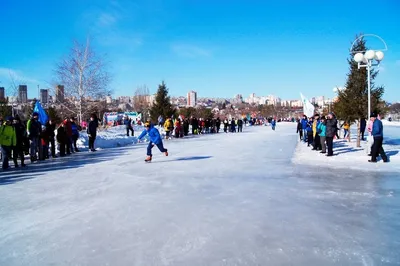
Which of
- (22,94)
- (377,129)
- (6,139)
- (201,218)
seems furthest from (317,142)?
(22,94)

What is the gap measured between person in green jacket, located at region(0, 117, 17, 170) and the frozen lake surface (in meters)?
1.87

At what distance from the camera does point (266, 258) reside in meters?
3.33

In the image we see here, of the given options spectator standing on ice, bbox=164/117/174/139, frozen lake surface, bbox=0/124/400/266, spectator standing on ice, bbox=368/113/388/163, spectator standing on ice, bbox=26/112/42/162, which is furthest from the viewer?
spectator standing on ice, bbox=164/117/174/139

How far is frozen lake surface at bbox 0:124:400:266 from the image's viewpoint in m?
3.44

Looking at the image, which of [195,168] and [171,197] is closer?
[171,197]

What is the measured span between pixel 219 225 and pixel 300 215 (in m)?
1.29

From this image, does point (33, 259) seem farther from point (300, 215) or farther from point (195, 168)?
point (195, 168)

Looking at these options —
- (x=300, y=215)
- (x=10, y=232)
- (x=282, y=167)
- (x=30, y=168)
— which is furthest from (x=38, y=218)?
(x=282, y=167)

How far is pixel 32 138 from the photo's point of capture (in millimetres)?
11406

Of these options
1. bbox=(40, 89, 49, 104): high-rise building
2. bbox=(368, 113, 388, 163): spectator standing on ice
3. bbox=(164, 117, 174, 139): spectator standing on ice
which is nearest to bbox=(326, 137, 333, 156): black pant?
bbox=(368, 113, 388, 163): spectator standing on ice

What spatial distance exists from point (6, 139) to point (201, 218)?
7.99 m

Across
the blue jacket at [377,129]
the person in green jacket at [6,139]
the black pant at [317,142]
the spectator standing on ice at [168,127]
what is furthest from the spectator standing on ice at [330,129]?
the spectator standing on ice at [168,127]

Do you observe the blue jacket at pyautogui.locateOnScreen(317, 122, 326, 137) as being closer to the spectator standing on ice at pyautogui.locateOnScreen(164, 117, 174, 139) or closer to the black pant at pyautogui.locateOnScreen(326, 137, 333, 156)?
the black pant at pyautogui.locateOnScreen(326, 137, 333, 156)

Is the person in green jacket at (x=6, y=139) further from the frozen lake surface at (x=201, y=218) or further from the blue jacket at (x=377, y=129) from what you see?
the blue jacket at (x=377, y=129)
